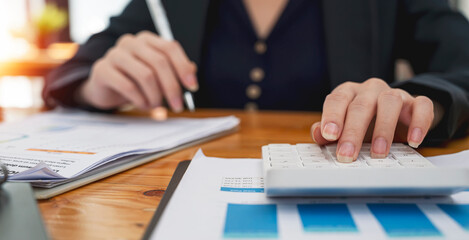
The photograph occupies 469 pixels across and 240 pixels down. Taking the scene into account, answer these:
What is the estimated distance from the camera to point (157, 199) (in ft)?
0.93

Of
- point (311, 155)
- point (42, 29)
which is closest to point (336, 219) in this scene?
point (311, 155)

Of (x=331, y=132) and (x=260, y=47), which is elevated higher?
(x=260, y=47)

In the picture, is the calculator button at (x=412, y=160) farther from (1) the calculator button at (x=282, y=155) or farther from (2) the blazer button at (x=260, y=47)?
(2) the blazer button at (x=260, y=47)

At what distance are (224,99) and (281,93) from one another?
0.16 metres

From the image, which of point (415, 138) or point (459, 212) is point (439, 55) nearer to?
point (415, 138)

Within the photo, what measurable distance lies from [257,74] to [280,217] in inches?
27.7

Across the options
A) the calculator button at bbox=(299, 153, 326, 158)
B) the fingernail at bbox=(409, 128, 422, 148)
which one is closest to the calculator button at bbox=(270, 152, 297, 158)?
the calculator button at bbox=(299, 153, 326, 158)

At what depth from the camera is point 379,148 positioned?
316mm

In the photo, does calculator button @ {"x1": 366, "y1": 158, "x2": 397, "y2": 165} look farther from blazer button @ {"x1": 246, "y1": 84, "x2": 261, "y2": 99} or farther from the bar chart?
blazer button @ {"x1": 246, "y1": 84, "x2": 261, "y2": 99}

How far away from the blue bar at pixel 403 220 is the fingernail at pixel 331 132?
0.09 m

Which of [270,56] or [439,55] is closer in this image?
[439,55]

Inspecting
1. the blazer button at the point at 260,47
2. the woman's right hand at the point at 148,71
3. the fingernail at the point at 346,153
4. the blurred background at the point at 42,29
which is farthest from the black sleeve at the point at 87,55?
the blurred background at the point at 42,29

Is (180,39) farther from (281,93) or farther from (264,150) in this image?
(264,150)

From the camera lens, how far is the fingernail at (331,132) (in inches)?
12.8
